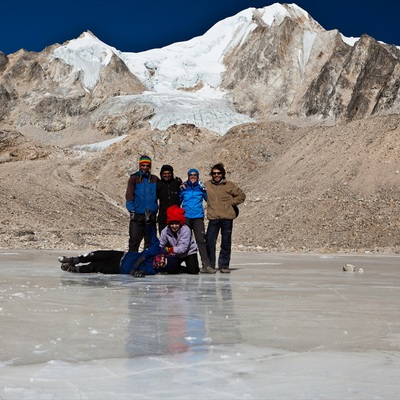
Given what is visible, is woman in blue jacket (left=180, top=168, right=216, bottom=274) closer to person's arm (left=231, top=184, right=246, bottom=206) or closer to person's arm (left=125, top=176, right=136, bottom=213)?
person's arm (left=231, top=184, right=246, bottom=206)

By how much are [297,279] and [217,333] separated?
14.1 ft

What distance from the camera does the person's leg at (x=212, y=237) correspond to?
961 centimetres

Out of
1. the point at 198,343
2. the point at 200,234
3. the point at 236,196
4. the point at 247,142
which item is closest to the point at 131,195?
the point at 200,234

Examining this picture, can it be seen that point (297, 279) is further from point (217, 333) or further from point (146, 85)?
point (146, 85)

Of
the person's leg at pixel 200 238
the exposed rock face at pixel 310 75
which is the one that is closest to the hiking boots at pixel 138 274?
the person's leg at pixel 200 238

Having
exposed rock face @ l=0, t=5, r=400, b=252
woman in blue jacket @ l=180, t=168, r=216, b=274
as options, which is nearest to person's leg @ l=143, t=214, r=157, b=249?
woman in blue jacket @ l=180, t=168, r=216, b=274

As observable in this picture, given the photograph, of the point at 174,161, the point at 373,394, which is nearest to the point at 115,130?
the point at 174,161

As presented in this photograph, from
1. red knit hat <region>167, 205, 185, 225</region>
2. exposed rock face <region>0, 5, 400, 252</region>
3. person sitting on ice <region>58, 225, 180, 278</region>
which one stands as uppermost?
exposed rock face <region>0, 5, 400, 252</region>

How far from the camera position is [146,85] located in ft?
366

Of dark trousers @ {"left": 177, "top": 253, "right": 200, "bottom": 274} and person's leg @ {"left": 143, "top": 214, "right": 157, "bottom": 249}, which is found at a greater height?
person's leg @ {"left": 143, "top": 214, "right": 157, "bottom": 249}

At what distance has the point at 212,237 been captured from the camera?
9.71 metres

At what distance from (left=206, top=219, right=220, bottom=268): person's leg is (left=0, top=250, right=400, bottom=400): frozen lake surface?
2.93 m

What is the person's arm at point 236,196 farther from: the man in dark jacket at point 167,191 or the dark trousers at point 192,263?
the dark trousers at point 192,263

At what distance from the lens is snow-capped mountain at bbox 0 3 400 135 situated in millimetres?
88938
